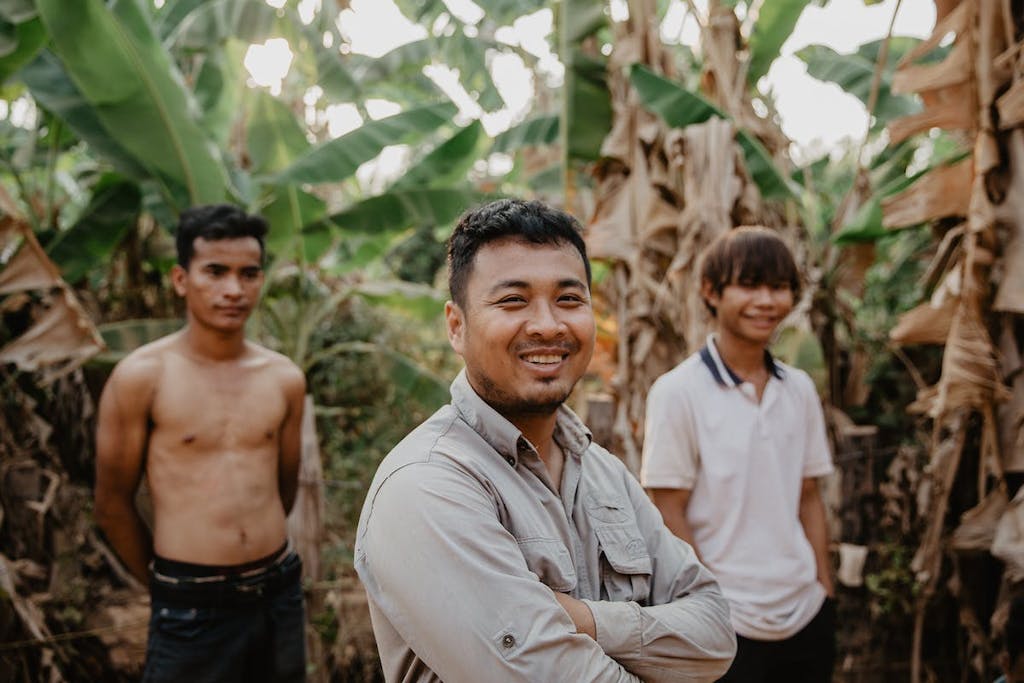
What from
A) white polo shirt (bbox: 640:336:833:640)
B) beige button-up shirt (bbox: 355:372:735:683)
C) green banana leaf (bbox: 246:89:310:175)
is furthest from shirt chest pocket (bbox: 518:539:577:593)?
green banana leaf (bbox: 246:89:310:175)

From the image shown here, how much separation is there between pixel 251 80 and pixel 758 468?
483 cm

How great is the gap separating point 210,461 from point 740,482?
1929 millimetres

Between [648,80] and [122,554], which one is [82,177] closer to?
[122,554]

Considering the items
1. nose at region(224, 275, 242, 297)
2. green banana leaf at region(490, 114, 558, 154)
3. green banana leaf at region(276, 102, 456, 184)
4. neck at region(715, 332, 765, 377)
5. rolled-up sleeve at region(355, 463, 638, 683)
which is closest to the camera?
rolled-up sleeve at region(355, 463, 638, 683)

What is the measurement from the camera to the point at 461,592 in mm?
1187

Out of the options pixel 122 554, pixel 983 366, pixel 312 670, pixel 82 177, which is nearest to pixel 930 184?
pixel 983 366

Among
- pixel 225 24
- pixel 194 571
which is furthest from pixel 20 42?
pixel 194 571

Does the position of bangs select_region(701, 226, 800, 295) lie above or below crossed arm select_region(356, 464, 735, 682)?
above

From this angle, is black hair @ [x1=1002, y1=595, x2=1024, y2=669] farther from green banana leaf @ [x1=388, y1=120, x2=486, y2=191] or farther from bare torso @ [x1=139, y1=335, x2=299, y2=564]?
green banana leaf @ [x1=388, y1=120, x2=486, y2=191]

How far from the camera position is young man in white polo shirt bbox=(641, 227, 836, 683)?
92.0 inches

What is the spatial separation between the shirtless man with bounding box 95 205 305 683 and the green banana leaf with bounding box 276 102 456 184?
125cm

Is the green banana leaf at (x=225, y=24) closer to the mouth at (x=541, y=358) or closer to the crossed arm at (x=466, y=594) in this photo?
the mouth at (x=541, y=358)

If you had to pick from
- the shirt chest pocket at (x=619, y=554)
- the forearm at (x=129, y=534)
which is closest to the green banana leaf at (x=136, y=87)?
the forearm at (x=129, y=534)

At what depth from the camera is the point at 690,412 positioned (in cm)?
244
